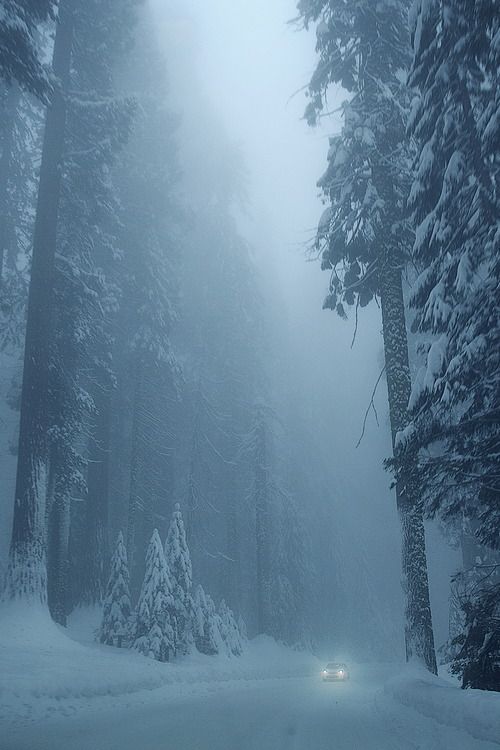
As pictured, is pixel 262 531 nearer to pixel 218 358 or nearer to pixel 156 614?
pixel 218 358

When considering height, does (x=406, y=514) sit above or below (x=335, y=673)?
above

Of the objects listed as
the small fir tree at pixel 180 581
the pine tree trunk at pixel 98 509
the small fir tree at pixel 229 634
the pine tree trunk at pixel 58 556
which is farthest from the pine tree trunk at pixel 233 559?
the pine tree trunk at pixel 58 556

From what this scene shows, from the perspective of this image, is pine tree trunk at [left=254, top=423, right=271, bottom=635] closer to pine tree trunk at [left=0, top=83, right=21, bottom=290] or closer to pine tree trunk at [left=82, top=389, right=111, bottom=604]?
pine tree trunk at [left=82, top=389, right=111, bottom=604]

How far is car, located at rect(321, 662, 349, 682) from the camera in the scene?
81.0 ft

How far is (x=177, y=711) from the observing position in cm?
1006

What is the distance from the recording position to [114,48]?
18.8 metres

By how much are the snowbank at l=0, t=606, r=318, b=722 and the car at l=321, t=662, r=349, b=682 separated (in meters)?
8.45

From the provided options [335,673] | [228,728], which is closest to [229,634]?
[335,673]

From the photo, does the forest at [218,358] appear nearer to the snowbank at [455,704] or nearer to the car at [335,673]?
the snowbank at [455,704]

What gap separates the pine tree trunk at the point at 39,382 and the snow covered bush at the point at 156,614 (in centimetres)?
499

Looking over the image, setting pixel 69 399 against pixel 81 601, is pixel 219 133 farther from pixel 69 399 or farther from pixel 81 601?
pixel 81 601

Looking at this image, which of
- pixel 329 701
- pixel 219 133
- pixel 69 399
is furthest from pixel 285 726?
pixel 219 133

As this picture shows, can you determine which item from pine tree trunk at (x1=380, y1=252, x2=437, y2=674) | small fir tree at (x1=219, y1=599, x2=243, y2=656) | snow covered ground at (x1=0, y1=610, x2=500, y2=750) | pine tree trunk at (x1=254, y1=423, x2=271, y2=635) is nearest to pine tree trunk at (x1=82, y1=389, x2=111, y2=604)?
small fir tree at (x1=219, y1=599, x2=243, y2=656)

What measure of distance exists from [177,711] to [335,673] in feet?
55.2
